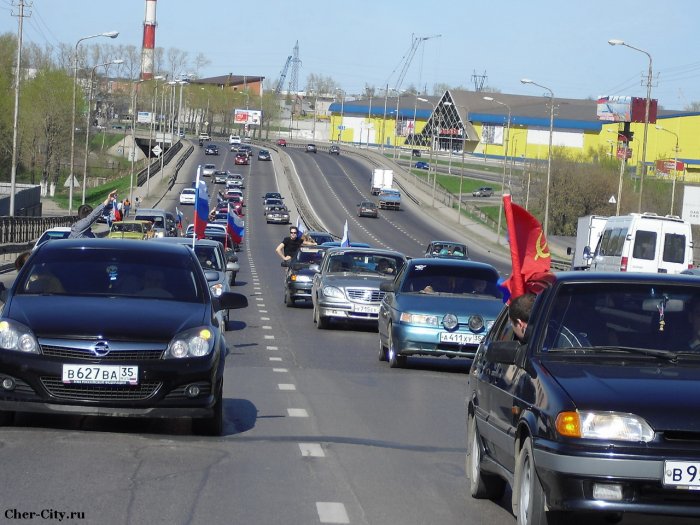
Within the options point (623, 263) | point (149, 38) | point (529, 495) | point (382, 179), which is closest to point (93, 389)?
point (529, 495)

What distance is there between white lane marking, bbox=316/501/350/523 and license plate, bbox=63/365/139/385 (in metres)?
2.26

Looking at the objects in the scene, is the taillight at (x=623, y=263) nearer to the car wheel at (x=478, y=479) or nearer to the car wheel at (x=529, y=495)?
the car wheel at (x=478, y=479)

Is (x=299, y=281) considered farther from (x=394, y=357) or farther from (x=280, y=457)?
(x=280, y=457)

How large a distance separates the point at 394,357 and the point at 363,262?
727 centimetres

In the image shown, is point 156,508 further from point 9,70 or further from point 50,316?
point 9,70

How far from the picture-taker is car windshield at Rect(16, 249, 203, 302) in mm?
10281

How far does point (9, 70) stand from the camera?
111 metres

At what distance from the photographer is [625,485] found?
5.71 meters

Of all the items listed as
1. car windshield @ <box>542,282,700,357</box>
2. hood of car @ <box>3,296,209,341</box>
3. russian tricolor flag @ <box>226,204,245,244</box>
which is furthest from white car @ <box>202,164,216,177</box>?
car windshield @ <box>542,282,700,357</box>

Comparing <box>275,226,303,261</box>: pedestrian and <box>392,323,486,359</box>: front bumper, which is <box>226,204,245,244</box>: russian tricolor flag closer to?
<box>275,226,303,261</box>: pedestrian

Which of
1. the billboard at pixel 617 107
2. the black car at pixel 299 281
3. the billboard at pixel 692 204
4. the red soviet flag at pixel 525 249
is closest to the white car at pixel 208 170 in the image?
the billboard at pixel 617 107

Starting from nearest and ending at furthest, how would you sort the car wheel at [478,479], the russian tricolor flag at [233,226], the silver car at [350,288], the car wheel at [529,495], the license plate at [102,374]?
1. the car wheel at [529,495]
2. the car wheel at [478,479]
3. the license plate at [102,374]
4. the silver car at [350,288]
5. the russian tricolor flag at [233,226]

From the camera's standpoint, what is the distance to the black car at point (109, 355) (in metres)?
9.10

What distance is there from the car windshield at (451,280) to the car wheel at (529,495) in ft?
36.2
